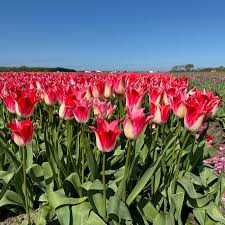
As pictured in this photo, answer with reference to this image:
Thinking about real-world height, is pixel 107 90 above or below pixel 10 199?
above

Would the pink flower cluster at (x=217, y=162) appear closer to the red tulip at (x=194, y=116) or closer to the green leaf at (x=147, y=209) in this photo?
the green leaf at (x=147, y=209)

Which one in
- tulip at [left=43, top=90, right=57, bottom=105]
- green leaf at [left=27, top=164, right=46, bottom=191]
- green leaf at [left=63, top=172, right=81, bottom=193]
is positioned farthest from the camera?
tulip at [left=43, top=90, right=57, bottom=105]

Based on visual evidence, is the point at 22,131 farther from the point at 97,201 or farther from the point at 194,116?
the point at 194,116

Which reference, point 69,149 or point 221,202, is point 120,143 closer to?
point 69,149

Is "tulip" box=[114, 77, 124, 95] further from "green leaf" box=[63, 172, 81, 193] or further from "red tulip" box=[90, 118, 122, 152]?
"red tulip" box=[90, 118, 122, 152]

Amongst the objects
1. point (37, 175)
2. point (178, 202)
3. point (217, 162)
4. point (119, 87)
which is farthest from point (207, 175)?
point (37, 175)

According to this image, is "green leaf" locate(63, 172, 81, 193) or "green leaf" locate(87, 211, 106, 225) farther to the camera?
"green leaf" locate(63, 172, 81, 193)

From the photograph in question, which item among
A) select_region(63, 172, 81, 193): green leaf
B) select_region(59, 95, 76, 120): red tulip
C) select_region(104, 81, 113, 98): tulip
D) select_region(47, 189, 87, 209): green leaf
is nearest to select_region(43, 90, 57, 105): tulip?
select_region(59, 95, 76, 120): red tulip

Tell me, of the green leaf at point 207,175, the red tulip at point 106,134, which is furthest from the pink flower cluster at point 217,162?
the red tulip at point 106,134

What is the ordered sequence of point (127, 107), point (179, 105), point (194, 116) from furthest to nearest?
point (127, 107) < point (179, 105) < point (194, 116)

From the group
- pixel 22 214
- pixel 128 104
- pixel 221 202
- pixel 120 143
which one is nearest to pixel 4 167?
pixel 22 214

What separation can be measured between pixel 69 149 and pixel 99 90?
86 centimetres

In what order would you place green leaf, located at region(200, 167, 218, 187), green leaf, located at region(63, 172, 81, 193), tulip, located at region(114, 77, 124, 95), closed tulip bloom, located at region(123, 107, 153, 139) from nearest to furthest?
closed tulip bloom, located at region(123, 107, 153, 139), green leaf, located at region(63, 172, 81, 193), green leaf, located at region(200, 167, 218, 187), tulip, located at region(114, 77, 124, 95)

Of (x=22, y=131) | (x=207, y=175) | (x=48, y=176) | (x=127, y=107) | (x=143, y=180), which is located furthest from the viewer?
(x=207, y=175)
